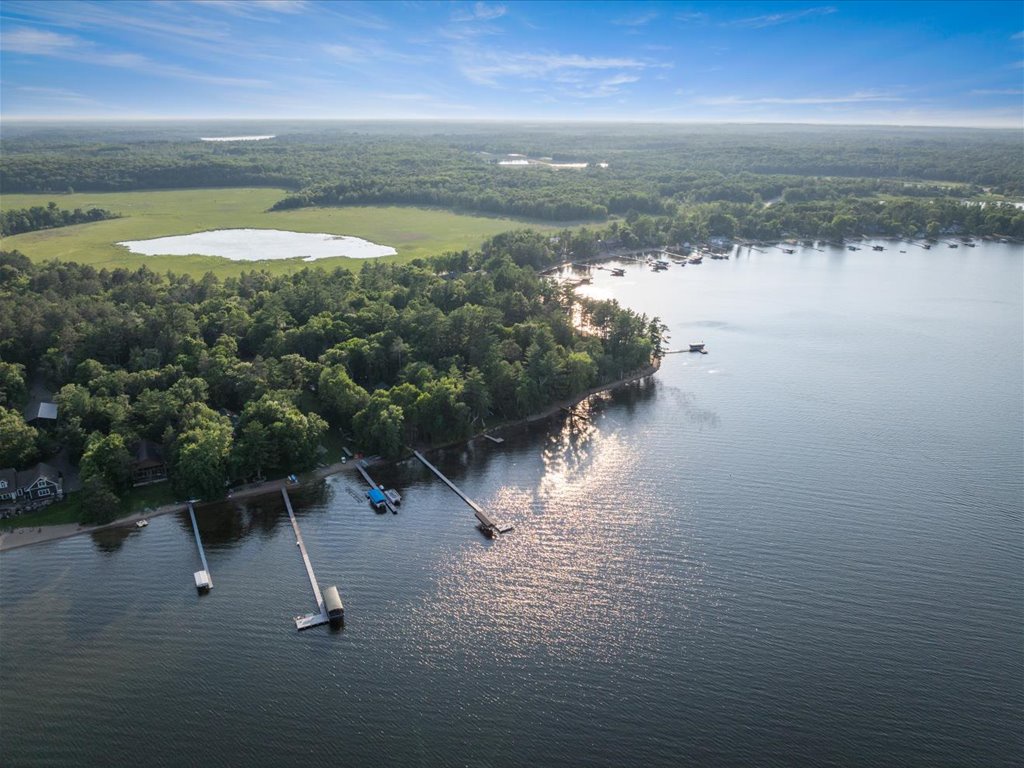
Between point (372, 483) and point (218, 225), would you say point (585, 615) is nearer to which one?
point (372, 483)

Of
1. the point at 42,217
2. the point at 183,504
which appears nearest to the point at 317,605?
the point at 183,504

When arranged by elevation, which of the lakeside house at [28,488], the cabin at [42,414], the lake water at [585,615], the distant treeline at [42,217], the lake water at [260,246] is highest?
the distant treeline at [42,217]

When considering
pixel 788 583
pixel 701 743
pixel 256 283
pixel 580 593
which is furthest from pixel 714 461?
pixel 256 283

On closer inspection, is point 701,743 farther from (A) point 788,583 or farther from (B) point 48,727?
(B) point 48,727

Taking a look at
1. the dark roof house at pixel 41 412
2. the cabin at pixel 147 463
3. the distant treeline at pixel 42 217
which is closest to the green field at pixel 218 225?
the distant treeline at pixel 42 217

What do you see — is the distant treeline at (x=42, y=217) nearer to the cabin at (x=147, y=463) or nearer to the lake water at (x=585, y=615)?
the cabin at (x=147, y=463)

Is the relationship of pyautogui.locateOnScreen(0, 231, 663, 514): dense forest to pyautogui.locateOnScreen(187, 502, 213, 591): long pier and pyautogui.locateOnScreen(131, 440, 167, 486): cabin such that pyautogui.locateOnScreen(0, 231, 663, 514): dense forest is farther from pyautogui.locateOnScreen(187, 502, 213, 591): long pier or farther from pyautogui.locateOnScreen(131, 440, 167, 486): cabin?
pyautogui.locateOnScreen(187, 502, 213, 591): long pier
